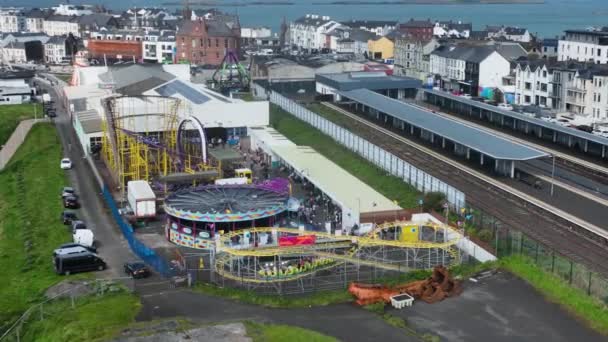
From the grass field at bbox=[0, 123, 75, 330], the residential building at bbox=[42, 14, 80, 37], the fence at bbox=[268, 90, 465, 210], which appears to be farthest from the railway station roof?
the residential building at bbox=[42, 14, 80, 37]

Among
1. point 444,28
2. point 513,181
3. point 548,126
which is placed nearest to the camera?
point 513,181

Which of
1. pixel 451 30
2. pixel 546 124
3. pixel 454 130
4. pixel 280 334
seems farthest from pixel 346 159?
pixel 451 30

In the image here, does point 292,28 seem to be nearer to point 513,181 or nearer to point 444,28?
point 444,28

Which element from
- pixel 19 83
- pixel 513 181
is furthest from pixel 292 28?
pixel 513 181

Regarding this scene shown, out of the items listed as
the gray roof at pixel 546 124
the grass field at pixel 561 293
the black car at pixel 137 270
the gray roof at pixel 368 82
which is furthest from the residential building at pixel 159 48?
the grass field at pixel 561 293

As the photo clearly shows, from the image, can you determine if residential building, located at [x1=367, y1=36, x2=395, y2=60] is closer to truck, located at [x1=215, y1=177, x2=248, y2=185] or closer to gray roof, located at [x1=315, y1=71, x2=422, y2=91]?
gray roof, located at [x1=315, y1=71, x2=422, y2=91]

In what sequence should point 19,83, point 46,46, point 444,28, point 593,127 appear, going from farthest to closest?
point 444,28 < point 46,46 < point 19,83 < point 593,127
